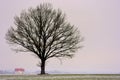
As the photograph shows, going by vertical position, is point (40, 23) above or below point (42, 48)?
above

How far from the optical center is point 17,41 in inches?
2589

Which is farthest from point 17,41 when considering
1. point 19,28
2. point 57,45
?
point 57,45

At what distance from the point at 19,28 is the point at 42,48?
5473mm

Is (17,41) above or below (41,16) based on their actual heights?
below

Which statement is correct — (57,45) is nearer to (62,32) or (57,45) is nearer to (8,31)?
(62,32)

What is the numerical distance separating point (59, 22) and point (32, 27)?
4.97m

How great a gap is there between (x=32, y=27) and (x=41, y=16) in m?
2.59

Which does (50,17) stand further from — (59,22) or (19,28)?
(19,28)

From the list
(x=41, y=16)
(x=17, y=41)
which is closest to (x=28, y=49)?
(x=17, y=41)

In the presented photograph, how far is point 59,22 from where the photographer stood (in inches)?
2562

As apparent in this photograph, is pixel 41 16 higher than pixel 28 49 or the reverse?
higher

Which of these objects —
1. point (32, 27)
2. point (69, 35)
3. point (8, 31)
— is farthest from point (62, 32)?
point (8, 31)

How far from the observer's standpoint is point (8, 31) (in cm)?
6638

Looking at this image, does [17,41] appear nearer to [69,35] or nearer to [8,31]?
[8,31]
